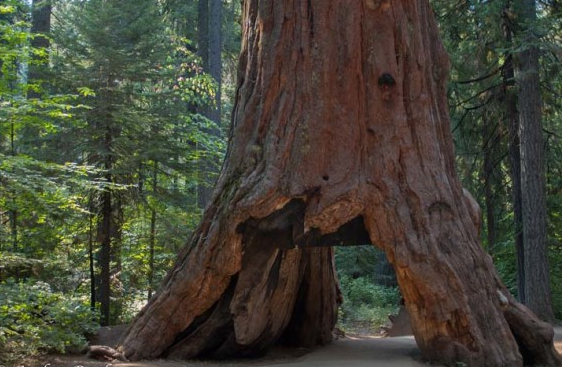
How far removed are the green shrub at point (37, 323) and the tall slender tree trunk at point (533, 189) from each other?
10329mm

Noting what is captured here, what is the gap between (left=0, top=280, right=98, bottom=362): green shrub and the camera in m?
7.56

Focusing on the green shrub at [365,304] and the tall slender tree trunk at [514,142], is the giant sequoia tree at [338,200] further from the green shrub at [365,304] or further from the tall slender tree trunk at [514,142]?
the green shrub at [365,304]

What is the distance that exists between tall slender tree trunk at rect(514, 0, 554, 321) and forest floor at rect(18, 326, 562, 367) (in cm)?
576

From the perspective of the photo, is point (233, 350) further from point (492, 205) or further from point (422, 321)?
point (492, 205)

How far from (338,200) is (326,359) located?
2.30 m

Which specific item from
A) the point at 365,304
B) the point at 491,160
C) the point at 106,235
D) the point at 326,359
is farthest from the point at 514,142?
the point at 106,235

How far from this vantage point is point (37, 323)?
854 centimetres

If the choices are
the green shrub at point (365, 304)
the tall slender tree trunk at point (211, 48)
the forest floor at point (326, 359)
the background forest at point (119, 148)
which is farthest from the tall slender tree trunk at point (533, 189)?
the tall slender tree trunk at point (211, 48)

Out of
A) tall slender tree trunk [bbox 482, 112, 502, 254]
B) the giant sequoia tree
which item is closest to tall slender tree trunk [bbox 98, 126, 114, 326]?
the giant sequoia tree

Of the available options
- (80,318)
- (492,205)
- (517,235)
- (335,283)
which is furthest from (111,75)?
(492,205)

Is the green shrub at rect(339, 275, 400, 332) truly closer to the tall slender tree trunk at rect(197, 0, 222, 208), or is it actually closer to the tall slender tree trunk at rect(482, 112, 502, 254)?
the tall slender tree trunk at rect(482, 112, 502, 254)

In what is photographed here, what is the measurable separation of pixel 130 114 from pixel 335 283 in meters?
5.38

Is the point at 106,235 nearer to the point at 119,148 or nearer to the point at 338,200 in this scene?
the point at 119,148

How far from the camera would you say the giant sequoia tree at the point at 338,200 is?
7922mm
